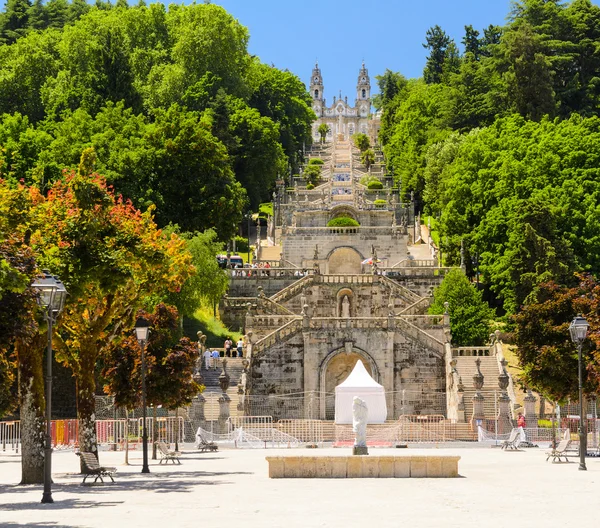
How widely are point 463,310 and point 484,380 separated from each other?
264 inches

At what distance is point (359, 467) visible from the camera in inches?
1115

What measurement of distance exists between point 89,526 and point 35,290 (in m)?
6.56

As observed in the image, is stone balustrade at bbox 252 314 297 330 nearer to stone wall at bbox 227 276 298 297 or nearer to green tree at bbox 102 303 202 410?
stone wall at bbox 227 276 298 297

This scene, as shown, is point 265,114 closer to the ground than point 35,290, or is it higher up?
higher up

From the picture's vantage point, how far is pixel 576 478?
27.4 metres

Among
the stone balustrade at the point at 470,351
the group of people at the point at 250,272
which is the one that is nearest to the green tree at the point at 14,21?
the group of people at the point at 250,272

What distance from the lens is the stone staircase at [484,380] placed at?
166 feet

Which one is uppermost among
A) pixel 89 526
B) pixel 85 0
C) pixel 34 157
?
pixel 85 0

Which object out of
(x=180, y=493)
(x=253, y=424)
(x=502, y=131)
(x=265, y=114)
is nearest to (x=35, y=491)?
(x=180, y=493)

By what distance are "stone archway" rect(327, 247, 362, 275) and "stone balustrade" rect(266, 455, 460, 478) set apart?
48.4m

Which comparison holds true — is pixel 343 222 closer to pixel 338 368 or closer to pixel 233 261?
pixel 233 261

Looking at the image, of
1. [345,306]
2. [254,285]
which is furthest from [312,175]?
[345,306]

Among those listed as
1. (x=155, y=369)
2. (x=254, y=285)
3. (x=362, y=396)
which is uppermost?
(x=254, y=285)

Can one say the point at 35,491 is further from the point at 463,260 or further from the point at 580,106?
the point at 580,106
